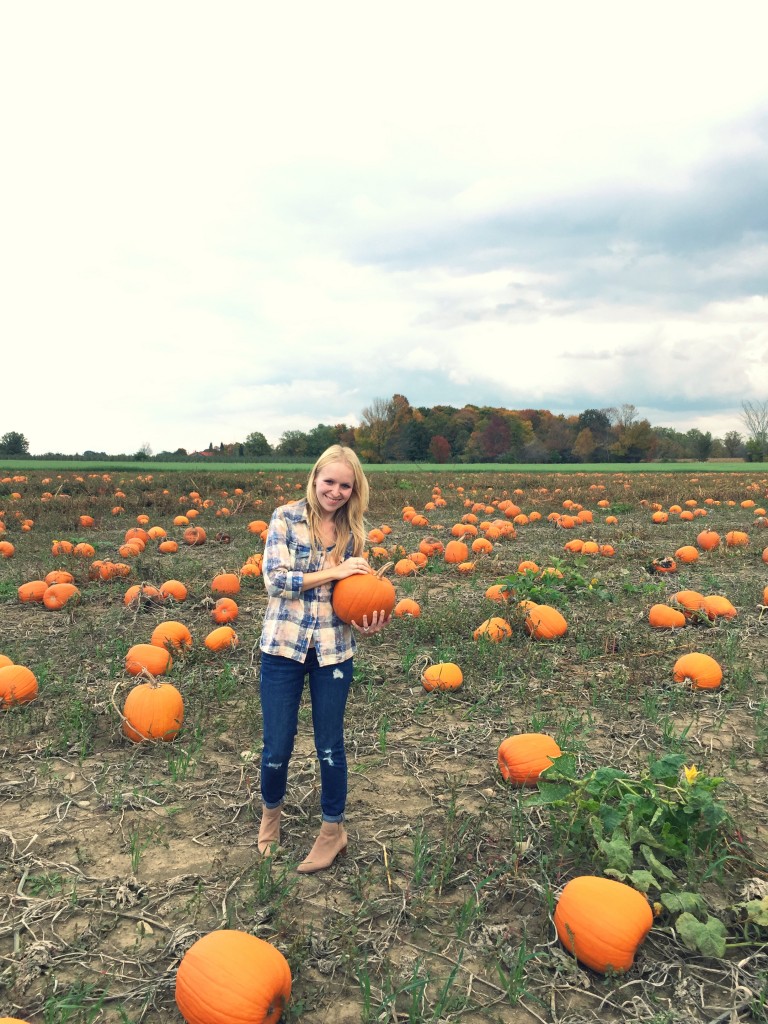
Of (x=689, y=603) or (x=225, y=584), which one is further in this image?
(x=225, y=584)

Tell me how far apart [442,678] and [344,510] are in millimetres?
2029

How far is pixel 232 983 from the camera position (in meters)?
2.33

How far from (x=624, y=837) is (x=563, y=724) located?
1.53 m

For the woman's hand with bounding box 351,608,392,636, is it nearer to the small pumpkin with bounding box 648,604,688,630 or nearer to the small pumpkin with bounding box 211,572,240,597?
the small pumpkin with bounding box 648,604,688,630

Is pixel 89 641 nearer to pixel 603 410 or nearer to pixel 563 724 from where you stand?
pixel 563 724

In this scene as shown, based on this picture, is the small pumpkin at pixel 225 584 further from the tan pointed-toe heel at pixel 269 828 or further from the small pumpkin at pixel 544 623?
the tan pointed-toe heel at pixel 269 828

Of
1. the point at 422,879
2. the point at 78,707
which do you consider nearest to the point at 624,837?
the point at 422,879

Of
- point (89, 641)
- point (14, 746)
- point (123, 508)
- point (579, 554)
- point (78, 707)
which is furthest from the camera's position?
point (123, 508)

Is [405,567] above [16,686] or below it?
above

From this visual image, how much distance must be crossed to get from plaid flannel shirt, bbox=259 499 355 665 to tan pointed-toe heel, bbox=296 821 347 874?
2.48 feet

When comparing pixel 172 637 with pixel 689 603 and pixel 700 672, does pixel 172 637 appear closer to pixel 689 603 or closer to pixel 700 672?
pixel 700 672

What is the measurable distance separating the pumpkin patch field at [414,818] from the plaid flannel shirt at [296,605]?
0.73 ft

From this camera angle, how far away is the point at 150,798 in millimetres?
3814

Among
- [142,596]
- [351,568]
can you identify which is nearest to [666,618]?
[351,568]
